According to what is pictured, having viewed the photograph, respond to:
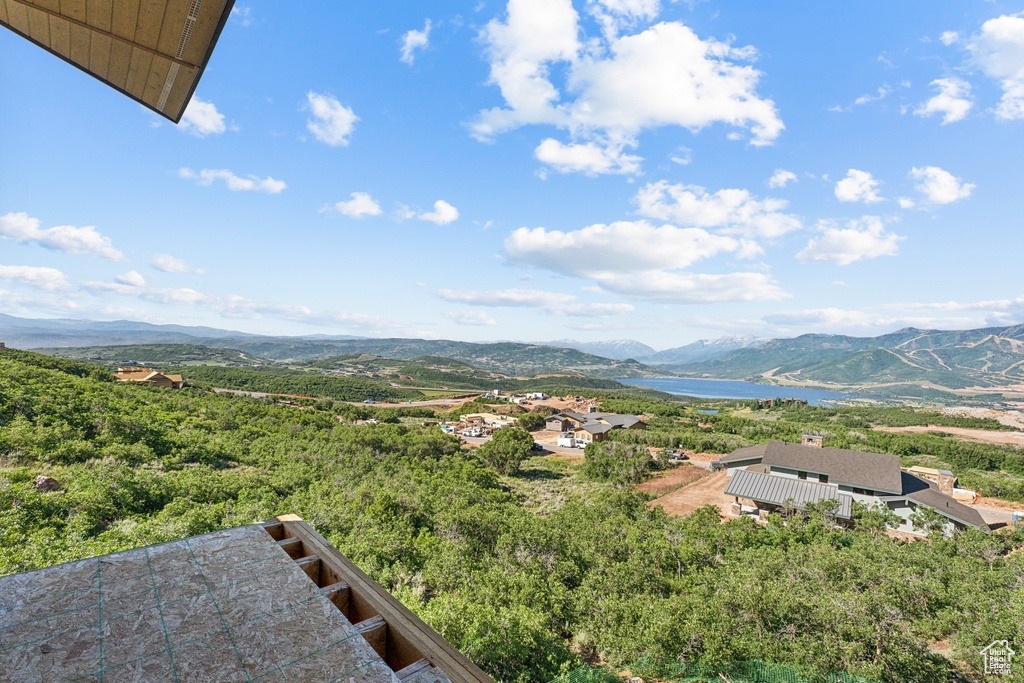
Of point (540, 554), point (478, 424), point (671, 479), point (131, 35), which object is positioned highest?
point (131, 35)

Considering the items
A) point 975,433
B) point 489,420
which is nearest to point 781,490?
point 489,420

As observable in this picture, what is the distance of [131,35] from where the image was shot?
2986mm

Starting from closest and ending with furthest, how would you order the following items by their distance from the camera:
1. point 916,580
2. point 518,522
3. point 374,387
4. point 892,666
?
point 892,666 → point 916,580 → point 518,522 → point 374,387

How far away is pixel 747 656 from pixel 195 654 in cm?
1008

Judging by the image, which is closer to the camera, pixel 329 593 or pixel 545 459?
pixel 329 593

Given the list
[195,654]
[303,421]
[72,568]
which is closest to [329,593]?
[195,654]

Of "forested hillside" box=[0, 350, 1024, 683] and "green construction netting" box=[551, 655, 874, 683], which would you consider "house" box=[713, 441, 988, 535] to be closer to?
"forested hillside" box=[0, 350, 1024, 683]

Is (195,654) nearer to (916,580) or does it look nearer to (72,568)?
(72,568)

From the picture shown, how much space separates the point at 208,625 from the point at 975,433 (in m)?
96.8

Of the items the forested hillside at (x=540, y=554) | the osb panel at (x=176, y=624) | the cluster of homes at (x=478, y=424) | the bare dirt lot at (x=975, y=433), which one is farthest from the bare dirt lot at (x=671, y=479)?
the bare dirt lot at (x=975, y=433)

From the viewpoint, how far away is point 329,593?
13.6 ft

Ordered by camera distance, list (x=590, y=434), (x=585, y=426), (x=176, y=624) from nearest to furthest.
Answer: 1. (x=176, y=624)
2. (x=590, y=434)
3. (x=585, y=426)

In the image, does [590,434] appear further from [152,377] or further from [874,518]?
[152,377]

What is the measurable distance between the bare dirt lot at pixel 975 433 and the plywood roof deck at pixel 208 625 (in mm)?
80996
